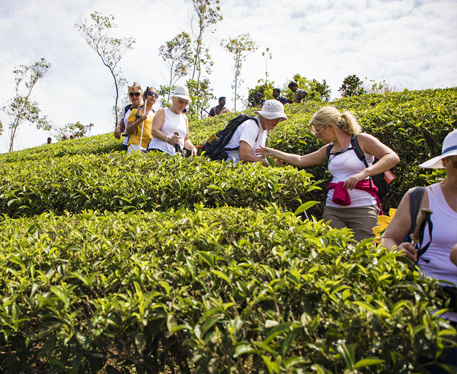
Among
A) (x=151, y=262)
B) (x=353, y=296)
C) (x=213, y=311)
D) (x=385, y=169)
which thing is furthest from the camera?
(x=385, y=169)

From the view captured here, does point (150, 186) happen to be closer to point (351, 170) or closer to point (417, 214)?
point (351, 170)

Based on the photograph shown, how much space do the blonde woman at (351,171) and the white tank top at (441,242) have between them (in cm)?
115

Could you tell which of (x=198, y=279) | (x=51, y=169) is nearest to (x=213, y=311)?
(x=198, y=279)

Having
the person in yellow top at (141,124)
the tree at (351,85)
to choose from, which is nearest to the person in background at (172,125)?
the person in yellow top at (141,124)

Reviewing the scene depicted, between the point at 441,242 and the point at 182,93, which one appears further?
the point at 182,93

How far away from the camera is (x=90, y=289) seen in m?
1.89

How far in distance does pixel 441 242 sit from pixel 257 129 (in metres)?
2.75

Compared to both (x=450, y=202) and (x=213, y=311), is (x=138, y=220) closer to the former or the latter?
(x=213, y=311)

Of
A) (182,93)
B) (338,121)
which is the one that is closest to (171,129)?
(182,93)

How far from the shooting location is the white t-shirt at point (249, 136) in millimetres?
4391

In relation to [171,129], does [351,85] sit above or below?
above

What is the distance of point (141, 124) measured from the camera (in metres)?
5.81

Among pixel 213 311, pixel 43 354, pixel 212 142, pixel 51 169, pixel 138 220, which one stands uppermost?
pixel 212 142

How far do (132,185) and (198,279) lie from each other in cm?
225
